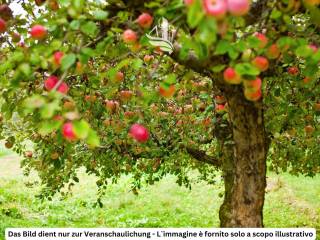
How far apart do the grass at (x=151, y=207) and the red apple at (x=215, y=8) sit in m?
8.78

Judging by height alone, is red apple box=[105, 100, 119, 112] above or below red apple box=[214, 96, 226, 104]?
below

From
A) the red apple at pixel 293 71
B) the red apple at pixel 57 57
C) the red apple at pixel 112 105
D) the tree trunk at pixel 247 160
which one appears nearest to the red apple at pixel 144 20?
the red apple at pixel 57 57

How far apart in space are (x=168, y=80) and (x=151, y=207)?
12967 mm

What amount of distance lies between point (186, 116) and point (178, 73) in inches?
79.3

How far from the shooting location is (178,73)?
4.39 meters

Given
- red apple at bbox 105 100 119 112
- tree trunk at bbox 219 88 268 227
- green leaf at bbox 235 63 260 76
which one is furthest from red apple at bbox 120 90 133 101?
green leaf at bbox 235 63 260 76

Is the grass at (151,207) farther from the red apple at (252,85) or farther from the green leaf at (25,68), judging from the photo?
the red apple at (252,85)

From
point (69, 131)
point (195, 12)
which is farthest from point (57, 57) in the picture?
point (195, 12)

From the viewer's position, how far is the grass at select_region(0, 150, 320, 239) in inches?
490

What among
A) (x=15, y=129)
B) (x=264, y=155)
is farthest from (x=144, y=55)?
(x=15, y=129)

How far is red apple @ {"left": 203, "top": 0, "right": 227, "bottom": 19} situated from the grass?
878 centimetres

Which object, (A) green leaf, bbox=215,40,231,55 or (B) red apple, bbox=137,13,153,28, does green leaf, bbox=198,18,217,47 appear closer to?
(A) green leaf, bbox=215,40,231,55

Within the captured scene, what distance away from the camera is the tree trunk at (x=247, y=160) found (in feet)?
13.0
